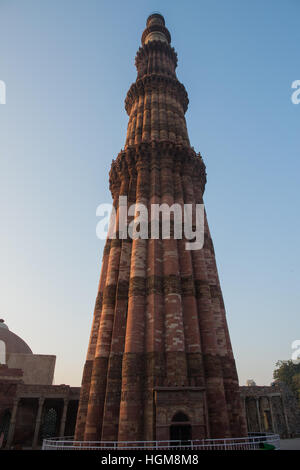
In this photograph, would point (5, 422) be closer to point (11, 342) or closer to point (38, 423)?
point (38, 423)

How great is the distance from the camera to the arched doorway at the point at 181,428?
38.5 ft

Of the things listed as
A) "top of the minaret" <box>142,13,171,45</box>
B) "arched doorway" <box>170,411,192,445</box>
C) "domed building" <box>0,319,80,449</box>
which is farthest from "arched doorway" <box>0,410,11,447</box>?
"top of the minaret" <box>142,13,171,45</box>

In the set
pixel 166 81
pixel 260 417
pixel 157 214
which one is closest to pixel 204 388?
pixel 157 214

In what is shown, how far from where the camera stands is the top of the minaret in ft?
118

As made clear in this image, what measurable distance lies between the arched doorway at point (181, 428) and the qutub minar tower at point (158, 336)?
3 cm

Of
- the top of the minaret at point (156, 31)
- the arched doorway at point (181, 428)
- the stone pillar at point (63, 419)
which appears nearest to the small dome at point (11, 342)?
the stone pillar at point (63, 419)

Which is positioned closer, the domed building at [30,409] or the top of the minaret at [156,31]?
the domed building at [30,409]

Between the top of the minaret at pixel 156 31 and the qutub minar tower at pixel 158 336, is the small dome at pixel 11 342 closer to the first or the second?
the qutub minar tower at pixel 158 336

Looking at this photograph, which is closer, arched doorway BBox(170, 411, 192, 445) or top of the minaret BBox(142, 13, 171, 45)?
arched doorway BBox(170, 411, 192, 445)

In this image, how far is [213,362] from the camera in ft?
47.6

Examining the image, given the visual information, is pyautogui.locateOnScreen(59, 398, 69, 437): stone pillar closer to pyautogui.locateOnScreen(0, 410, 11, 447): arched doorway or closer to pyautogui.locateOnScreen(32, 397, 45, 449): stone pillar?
pyautogui.locateOnScreen(32, 397, 45, 449): stone pillar

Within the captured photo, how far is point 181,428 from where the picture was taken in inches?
472

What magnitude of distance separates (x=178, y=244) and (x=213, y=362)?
7.00 m

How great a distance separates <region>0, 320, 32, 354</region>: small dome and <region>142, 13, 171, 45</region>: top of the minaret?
38.4m
